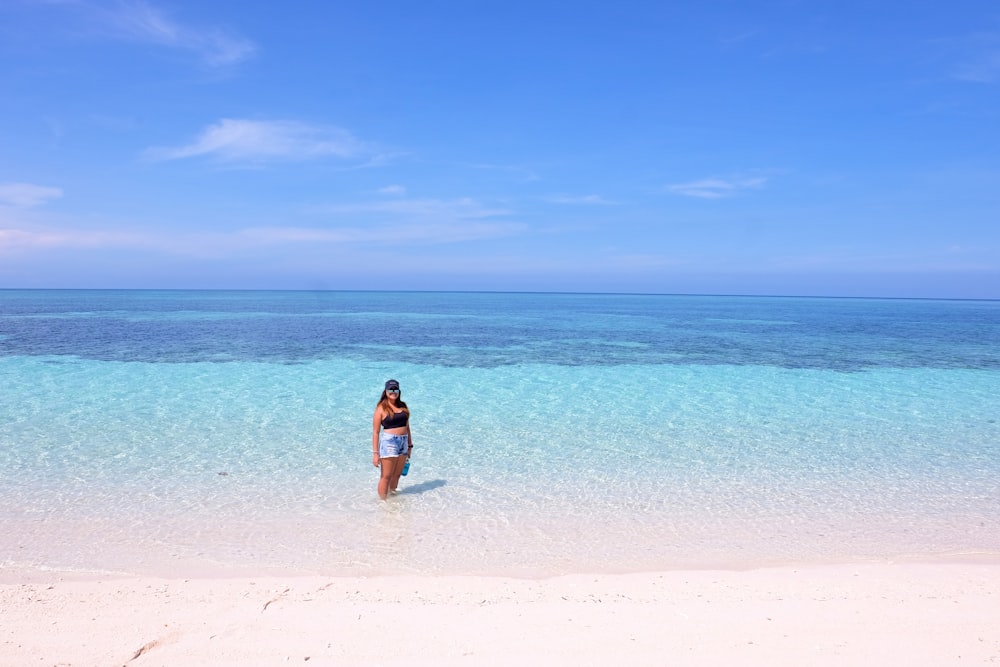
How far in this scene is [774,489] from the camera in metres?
8.76

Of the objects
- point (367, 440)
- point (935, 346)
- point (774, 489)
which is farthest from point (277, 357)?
point (935, 346)

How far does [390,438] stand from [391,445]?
0.09 meters

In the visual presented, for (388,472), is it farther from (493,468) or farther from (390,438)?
(493,468)

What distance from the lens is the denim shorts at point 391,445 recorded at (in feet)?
26.2

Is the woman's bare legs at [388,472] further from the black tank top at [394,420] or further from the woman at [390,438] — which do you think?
the black tank top at [394,420]

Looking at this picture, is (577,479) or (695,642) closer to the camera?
(695,642)

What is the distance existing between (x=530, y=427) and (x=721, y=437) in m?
3.62

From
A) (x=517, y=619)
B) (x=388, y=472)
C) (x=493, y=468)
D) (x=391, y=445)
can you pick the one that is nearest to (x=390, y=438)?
(x=391, y=445)

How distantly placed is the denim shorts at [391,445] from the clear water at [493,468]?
0.61 metres

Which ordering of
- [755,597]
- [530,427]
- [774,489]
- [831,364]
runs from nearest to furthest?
[755,597] → [774,489] → [530,427] → [831,364]

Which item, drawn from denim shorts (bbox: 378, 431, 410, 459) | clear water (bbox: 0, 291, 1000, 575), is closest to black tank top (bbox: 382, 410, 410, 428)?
denim shorts (bbox: 378, 431, 410, 459)

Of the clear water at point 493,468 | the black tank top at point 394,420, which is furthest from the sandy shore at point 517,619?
the black tank top at point 394,420

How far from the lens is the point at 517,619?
4.98 metres

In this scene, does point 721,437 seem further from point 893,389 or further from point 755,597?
point 893,389
